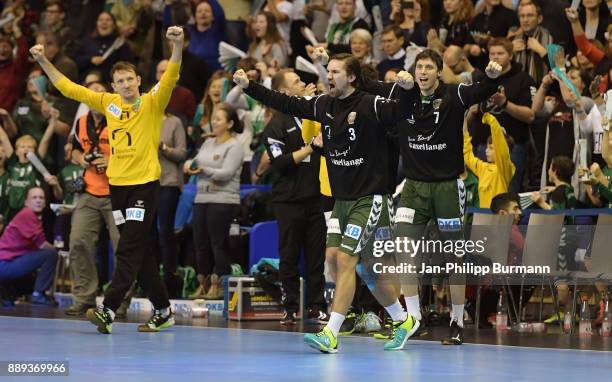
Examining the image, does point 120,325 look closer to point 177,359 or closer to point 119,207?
point 119,207

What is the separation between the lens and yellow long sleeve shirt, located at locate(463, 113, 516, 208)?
12.1 m

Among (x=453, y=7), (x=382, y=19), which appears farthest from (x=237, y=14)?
(x=453, y=7)

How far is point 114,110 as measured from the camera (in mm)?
11102

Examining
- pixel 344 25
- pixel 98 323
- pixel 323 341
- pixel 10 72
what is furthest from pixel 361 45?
pixel 10 72

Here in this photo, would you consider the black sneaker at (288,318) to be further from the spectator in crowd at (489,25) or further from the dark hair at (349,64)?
the spectator in crowd at (489,25)

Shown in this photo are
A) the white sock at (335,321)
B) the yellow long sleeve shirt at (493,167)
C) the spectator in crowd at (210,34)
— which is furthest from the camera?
the spectator in crowd at (210,34)

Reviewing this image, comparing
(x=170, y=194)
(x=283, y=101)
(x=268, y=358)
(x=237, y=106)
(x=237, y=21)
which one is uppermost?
(x=237, y=21)

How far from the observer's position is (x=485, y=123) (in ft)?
41.7

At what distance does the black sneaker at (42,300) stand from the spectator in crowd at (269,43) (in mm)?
4103

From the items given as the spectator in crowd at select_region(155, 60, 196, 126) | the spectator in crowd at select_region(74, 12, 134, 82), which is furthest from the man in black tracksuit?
the spectator in crowd at select_region(74, 12, 134, 82)

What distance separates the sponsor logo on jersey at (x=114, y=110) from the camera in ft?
36.3

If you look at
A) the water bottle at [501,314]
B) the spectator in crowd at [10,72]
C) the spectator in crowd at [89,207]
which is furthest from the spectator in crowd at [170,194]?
the spectator in crowd at [10,72]

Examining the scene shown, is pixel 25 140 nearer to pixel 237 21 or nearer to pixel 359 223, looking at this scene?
pixel 237 21

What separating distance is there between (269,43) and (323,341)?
302 inches
